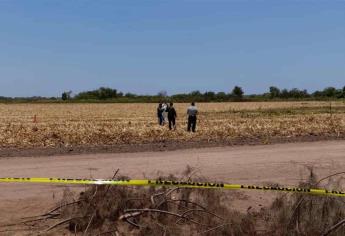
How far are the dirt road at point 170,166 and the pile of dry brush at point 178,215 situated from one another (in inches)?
53.8

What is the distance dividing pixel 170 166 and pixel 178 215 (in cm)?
590

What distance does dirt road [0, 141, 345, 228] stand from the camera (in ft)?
32.6

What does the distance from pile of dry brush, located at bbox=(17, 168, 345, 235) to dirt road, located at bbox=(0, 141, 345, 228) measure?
4.48ft

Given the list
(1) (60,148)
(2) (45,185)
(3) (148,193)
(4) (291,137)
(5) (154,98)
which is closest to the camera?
(3) (148,193)

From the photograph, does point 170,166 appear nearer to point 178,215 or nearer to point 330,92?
point 178,215

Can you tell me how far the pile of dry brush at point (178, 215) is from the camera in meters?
7.83

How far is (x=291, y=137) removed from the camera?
23031 millimetres

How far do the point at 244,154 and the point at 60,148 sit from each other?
6427mm

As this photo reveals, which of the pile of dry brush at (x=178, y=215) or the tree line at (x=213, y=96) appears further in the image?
the tree line at (x=213, y=96)

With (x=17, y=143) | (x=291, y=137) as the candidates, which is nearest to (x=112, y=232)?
(x=17, y=143)

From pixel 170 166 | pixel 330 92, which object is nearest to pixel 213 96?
pixel 330 92

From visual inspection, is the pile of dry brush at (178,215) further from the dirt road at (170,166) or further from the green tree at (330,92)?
the green tree at (330,92)

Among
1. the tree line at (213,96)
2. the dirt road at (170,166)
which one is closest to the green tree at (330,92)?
the tree line at (213,96)

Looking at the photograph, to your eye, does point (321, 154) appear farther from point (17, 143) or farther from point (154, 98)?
point (154, 98)
